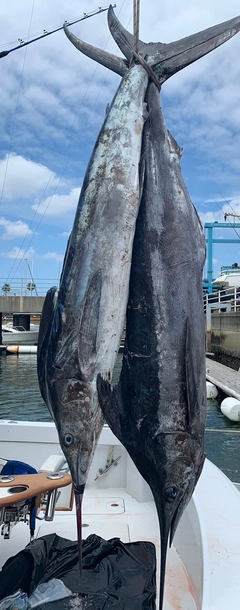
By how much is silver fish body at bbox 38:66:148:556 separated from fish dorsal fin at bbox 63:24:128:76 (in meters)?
0.37

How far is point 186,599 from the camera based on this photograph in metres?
2.46

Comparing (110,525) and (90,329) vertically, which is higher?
(90,329)

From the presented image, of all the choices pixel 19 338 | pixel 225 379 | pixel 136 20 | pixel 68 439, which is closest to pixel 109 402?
pixel 68 439

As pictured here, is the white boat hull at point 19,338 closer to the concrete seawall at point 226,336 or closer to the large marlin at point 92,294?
the concrete seawall at point 226,336

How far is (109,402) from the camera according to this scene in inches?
64.3

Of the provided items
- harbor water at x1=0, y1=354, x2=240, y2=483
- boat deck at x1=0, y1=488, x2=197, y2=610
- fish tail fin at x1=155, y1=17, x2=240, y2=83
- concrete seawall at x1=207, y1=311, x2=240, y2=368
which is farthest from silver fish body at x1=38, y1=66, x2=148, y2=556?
concrete seawall at x1=207, y1=311, x2=240, y2=368

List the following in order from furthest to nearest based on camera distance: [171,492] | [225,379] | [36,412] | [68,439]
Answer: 1. [225,379]
2. [36,412]
3. [68,439]
4. [171,492]

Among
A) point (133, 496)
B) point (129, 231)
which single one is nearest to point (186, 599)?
point (133, 496)

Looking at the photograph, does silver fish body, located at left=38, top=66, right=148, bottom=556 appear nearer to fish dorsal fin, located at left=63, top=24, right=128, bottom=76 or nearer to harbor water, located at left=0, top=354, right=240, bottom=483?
fish dorsal fin, located at left=63, top=24, right=128, bottom=76

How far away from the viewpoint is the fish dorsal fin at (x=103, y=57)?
1.92m

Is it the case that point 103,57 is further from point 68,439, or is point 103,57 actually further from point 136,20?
point 68,439

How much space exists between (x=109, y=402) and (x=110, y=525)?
2.38 m

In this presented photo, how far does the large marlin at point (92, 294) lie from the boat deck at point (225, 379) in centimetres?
1058

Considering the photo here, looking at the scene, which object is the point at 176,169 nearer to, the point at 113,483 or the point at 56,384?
the point at 56,384
